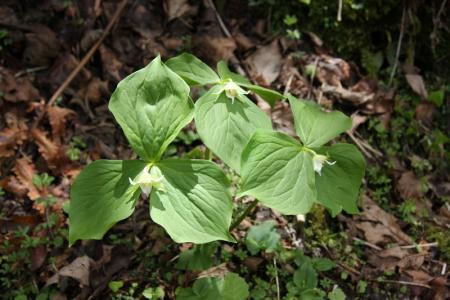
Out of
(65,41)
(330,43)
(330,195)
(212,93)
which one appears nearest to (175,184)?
(212,93)

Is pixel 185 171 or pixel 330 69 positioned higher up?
pixel 185 171

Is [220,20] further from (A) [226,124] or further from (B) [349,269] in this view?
(B) [349,269]

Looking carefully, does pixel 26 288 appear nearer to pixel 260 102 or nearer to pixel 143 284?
pixel 143 284

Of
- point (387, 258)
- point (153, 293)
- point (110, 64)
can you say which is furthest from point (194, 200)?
point (110, 64)

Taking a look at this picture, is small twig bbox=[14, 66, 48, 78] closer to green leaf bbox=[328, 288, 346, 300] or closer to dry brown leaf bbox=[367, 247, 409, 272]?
green leaf bbox=[328, 288, 346, 300]

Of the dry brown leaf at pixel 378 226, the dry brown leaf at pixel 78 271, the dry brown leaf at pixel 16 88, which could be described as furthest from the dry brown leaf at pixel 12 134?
the dry brown leaf at pixel 378 226

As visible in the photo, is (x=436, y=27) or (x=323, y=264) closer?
(x=323, y=264)
